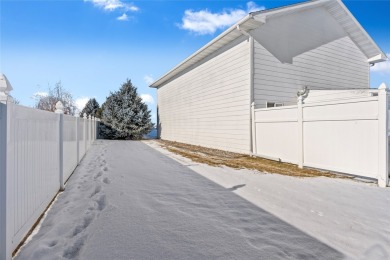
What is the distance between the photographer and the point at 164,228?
9.26 ft

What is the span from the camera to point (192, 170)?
21.1 ft

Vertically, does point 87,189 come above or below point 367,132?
below

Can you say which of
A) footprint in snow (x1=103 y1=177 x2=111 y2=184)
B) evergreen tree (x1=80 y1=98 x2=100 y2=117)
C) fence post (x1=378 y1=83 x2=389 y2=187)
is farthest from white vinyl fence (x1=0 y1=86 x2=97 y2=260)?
evergreen tree (x1=80 y1=98 x2=100 y2=117)

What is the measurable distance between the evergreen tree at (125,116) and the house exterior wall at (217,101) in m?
3.74

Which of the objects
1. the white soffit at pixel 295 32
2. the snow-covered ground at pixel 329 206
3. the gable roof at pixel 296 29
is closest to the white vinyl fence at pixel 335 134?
the snow-covered ground at pixel 329 206

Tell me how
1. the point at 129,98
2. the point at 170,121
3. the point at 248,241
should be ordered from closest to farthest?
1. the point at 248,241
2. the point at 170,121
3. the point at 129,98

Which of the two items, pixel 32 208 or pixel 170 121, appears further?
pixel 170 121

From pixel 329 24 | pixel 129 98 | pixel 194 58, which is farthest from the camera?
pixel 129 98

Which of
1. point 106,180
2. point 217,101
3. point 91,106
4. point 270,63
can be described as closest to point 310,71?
point 270,63

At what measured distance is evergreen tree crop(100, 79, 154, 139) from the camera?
65.4ft

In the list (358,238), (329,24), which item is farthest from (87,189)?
(329,24)

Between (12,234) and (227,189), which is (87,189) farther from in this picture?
(227,189)

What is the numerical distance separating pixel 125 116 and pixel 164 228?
59.2ft

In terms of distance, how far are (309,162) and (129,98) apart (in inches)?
652
